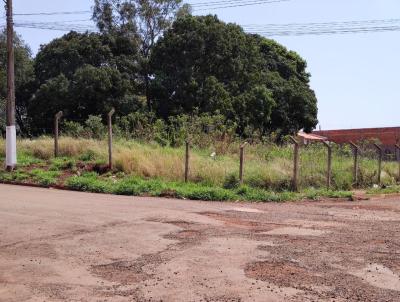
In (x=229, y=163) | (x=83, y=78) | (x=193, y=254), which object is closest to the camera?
(x=193, y=254)

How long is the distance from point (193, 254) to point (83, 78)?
32355 millimetres

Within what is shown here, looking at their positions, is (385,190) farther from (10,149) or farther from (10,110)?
(10,110)

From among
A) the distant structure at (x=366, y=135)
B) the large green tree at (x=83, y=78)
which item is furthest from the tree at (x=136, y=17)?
the distant structure at (x=366, y=135)

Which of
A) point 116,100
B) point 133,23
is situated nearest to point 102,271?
point 116,100

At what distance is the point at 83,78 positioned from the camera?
37.9m

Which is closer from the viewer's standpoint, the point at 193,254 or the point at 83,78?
the point at 193,254

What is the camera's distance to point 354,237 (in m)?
8.82

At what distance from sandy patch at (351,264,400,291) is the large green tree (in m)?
32.3

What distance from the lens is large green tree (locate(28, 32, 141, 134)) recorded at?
38.0m

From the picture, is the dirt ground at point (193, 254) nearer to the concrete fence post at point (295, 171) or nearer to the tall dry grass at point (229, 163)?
the concrete fence post at point (295, 171)

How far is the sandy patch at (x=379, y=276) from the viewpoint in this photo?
235 inches

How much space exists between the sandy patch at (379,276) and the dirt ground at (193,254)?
13mm

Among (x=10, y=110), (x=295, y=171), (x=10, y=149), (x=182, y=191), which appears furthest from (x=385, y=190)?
(x=10, y=110)

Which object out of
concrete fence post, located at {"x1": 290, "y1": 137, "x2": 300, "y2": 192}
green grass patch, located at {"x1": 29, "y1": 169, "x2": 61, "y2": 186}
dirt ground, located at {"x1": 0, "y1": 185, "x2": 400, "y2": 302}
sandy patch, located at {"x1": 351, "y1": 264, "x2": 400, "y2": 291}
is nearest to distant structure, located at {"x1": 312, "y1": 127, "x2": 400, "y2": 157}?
concrete fence post, located at {"x1": 290, "y1": 137, "x2": 300, "y2": 192}
